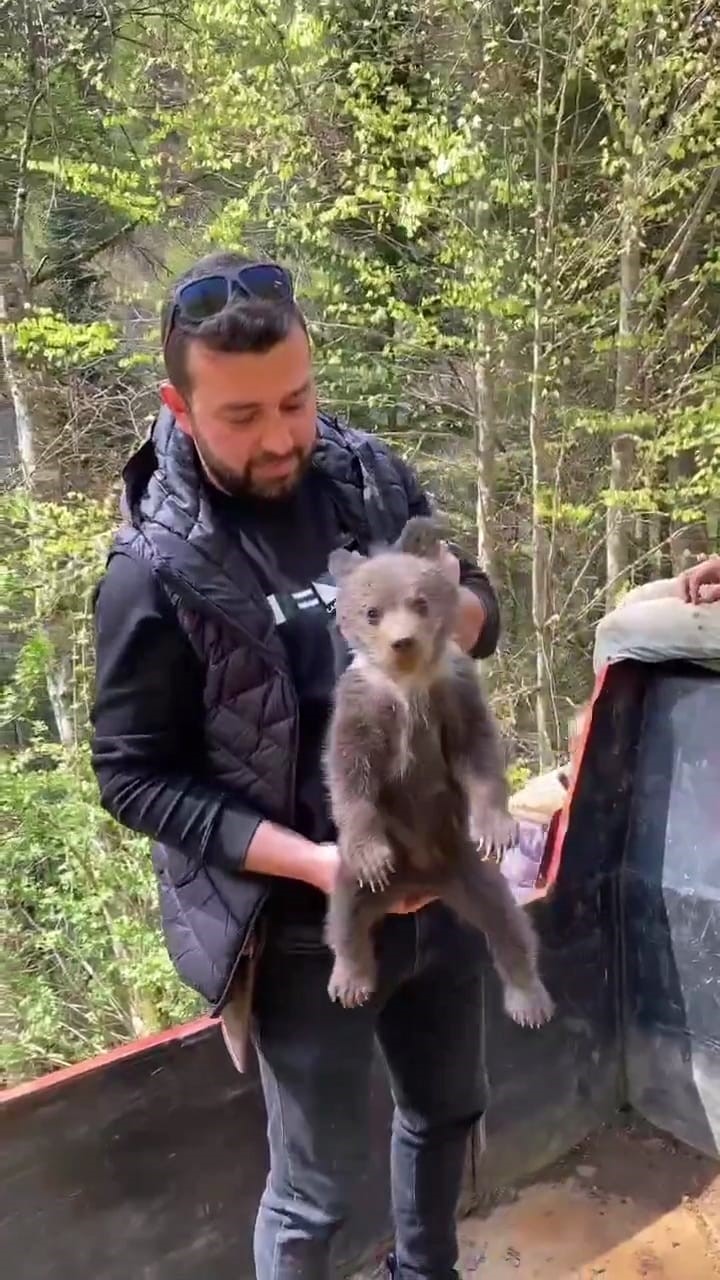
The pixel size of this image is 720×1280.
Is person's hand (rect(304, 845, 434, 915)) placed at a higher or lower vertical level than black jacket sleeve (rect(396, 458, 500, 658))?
lower

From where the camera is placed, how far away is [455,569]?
1.19 metres

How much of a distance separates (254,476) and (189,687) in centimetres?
25

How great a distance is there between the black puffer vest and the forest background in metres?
3.39

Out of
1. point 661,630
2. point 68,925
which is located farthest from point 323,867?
point 68,925

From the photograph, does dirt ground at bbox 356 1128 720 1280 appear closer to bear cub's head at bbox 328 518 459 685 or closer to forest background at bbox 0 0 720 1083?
bear cub's head at bbox 328 518 459 685

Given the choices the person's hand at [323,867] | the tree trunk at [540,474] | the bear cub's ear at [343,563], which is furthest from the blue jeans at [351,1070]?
the tree trunk at [540,474]

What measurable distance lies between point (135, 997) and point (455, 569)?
3616 millimetres

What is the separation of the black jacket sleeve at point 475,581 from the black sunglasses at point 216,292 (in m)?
0.31

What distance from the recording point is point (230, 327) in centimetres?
107

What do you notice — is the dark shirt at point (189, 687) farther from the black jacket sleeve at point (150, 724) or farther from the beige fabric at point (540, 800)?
the beige fabric at point (540, 800)

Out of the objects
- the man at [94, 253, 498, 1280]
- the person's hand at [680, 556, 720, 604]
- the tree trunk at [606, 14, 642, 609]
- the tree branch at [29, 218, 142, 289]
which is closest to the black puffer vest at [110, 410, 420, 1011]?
the man at [94, 253, 498, 1280]

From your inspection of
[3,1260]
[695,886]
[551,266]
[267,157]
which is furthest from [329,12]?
[3,1260]

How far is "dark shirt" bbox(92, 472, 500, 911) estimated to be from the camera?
113 cm

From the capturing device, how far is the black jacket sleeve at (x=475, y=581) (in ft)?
4.26
